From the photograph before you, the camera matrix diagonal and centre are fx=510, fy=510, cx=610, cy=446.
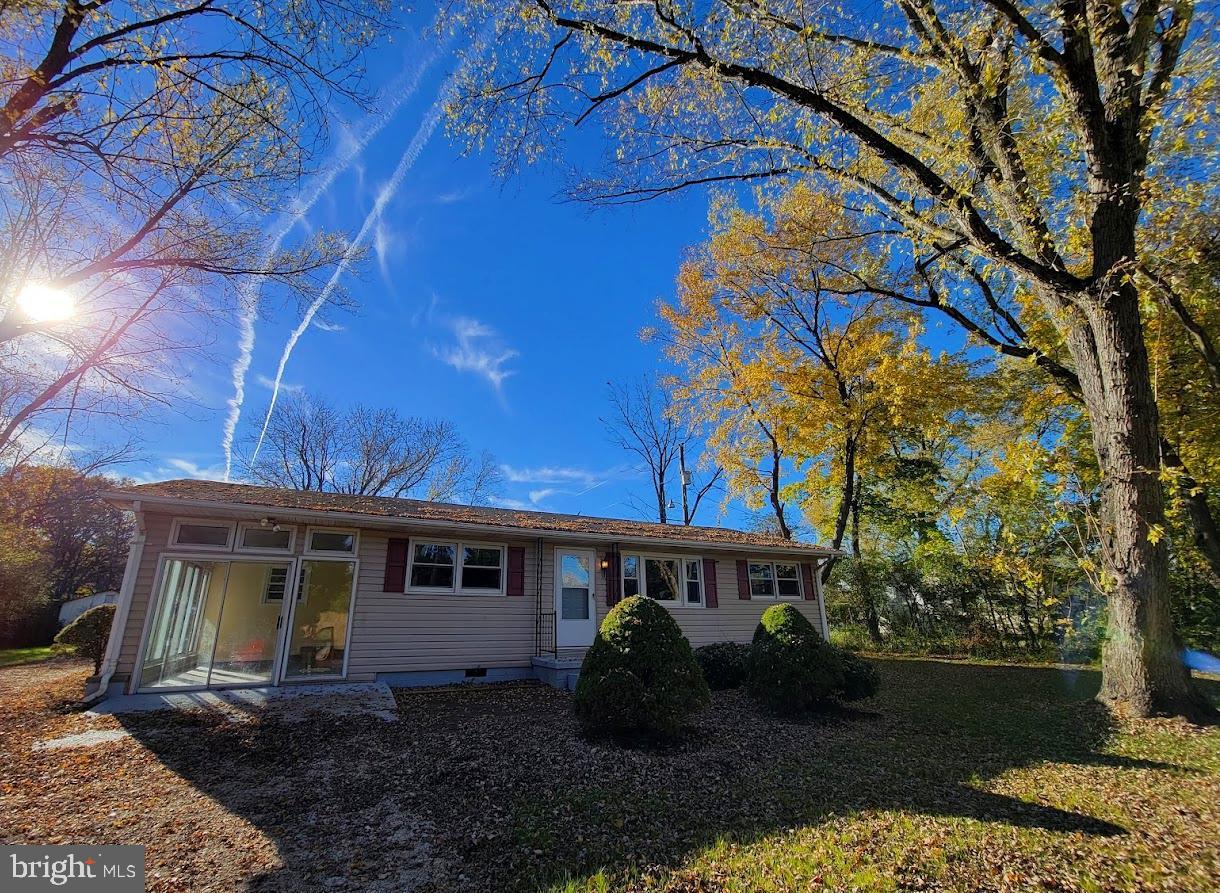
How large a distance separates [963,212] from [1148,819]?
19.8 feet

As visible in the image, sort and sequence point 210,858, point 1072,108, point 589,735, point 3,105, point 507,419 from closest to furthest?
point 210,858 → point 3,105 → point 1072,108 → point 589,735 → point 507,419

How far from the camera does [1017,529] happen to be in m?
14.5

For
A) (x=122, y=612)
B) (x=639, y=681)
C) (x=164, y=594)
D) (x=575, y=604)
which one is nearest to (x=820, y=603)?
(x=575, y=604)

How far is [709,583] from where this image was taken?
40.9ft

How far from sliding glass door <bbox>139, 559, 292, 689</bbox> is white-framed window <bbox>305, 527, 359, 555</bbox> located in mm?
482

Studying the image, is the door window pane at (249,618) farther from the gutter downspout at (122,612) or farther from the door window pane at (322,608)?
the gutter downspout at (122,612)

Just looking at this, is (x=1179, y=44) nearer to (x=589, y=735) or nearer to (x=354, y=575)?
(x=589, y=735)

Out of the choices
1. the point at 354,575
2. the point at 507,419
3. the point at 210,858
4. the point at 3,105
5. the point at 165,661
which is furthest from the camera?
the point at 507,419

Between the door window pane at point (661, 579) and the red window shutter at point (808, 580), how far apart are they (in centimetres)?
407

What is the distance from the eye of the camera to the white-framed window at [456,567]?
9.72 meters

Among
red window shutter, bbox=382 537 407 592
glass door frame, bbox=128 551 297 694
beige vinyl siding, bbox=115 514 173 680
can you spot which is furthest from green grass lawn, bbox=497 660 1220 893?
beige vinyl siding, bbox=115 514 173 680

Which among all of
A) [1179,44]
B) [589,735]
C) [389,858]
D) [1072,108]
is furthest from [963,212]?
[389,858]

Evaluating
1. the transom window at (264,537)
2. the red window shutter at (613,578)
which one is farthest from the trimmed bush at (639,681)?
the transom window at (264,537)

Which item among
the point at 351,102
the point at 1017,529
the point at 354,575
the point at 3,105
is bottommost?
the point at 354,575
